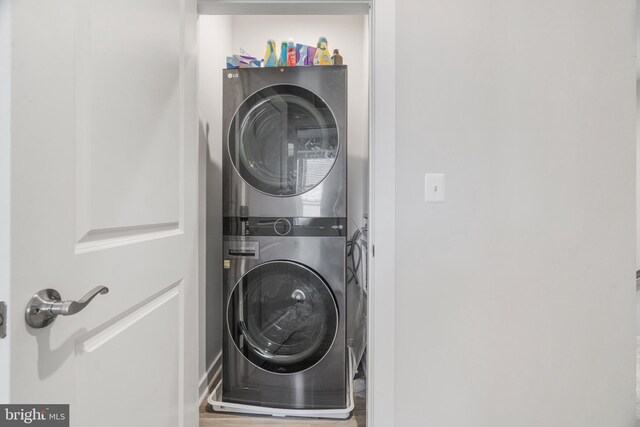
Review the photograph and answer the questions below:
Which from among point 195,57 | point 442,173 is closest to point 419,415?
point 442,173

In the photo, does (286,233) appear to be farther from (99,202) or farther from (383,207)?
(99,202)

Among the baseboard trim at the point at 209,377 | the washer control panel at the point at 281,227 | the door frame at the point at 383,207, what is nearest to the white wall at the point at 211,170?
the baseboard trim at the point at 209,377

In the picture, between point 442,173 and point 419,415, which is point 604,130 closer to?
point 442,173

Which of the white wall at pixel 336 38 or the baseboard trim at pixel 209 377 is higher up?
the white wall at pixel 336 38

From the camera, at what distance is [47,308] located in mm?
551

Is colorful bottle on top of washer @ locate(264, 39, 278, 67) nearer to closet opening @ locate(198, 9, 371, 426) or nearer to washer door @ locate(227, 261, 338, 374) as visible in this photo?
closet opening @ locate(198, 9, 371, 426)

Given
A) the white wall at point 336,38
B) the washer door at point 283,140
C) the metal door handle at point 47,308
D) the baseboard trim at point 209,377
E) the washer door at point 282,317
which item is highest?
the white wall at point 336,38

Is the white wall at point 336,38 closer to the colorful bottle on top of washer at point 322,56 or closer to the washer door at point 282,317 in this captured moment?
the colorful bottle on top of washer at point 322,56

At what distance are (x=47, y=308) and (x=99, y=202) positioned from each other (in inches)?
9.2

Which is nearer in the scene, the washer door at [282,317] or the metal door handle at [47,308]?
the metal door handle at [47,308]

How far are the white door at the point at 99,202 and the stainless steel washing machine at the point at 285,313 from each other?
0.56 metres

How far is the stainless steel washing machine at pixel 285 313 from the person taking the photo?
162 centimetres

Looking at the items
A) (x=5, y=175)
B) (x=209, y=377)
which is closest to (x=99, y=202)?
(x=5, y=175)

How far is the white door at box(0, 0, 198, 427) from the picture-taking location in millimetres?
519
